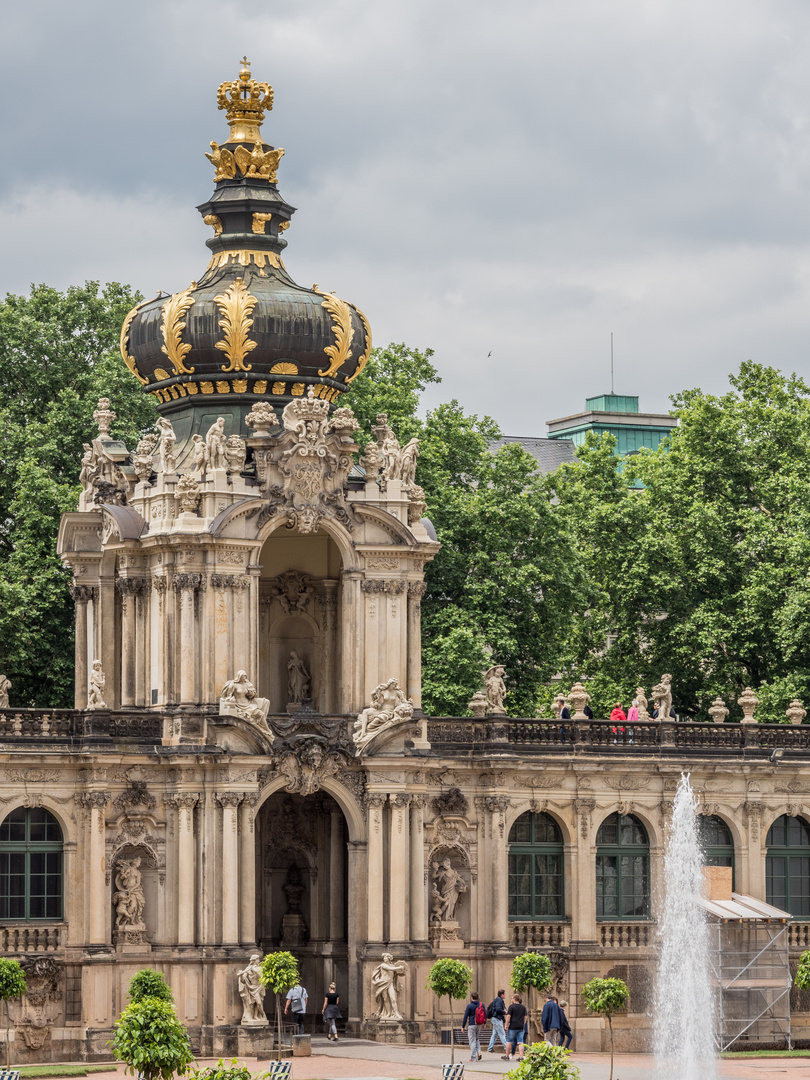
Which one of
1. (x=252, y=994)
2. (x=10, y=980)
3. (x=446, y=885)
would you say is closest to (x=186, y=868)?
(x=252, y=994)

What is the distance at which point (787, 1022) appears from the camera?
56406mm

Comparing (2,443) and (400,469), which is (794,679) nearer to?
(400,469)

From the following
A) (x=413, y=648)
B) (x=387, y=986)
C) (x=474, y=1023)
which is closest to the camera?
(x=474, y=1023)

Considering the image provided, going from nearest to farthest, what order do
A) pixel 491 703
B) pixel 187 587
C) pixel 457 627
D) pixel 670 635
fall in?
pixel 187 587 < pixel 491 703 < pixel 457 627 < pixel 670 635

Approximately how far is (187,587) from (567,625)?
16.2 meters

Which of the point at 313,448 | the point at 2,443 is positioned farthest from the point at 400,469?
the point at 2,443

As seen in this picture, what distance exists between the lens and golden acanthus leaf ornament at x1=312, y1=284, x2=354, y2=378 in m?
56.2

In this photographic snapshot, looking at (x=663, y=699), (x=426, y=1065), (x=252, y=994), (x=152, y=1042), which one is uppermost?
(x=663, y=699)

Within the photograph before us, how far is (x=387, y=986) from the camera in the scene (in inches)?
2096

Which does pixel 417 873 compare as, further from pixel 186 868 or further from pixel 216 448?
pixel 216 448

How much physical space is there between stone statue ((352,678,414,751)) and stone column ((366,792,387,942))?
1209 mm

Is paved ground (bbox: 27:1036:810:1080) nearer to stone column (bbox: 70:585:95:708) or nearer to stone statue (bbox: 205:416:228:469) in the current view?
stone column (bbox: 70:585:95:708)

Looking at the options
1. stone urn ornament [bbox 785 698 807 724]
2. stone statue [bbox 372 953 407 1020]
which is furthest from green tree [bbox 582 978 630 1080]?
stone urn ornament [bbox 785 698 807 724]

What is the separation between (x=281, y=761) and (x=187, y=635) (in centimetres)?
325
